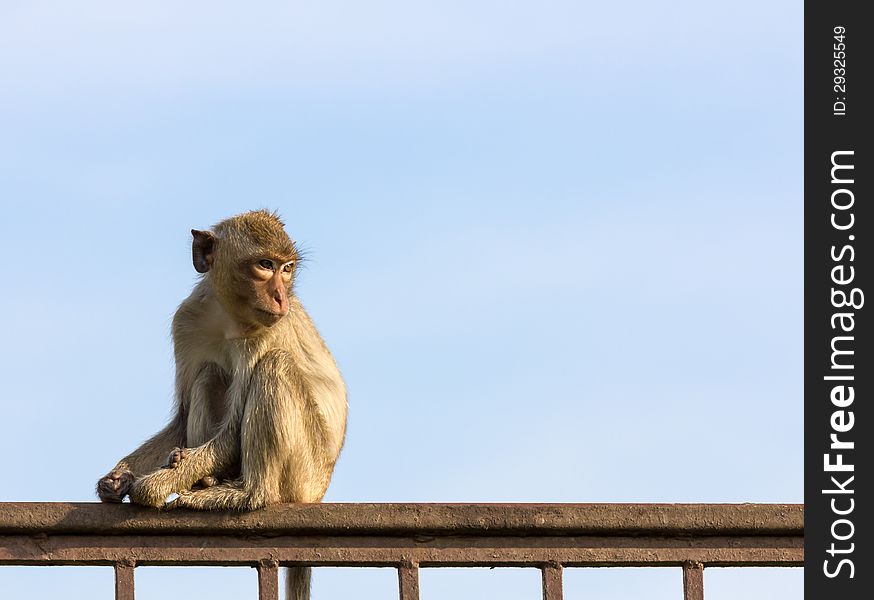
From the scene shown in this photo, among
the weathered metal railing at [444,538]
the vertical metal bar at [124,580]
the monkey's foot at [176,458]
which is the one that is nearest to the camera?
the vertical metal bar at [124,580]

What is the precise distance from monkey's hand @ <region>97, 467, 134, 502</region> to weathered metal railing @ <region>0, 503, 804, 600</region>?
6.02 feet

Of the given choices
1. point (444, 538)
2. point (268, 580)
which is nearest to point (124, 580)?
point (268, 580)

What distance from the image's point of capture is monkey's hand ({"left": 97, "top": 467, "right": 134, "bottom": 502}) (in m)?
6.27

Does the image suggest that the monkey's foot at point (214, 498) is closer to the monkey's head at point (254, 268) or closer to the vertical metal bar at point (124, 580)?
the monkey's head at point (254, 268)

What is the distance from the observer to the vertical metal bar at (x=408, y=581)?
420 cm

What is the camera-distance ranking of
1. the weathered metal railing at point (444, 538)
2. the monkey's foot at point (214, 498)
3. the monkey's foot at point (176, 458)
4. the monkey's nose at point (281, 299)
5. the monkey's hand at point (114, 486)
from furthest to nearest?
1. the monkey's nose at point (281, 299)
2. the monkey's foot at point (176, 458)
3. the monkey's hand at point (114, 486)
4. the monkey's foot at point (214, 498)
5. the weathered metal railing at point (444, 538)

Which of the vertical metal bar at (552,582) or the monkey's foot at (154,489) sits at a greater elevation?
the monkey's foot at (154,489)

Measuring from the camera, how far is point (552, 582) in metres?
4.24

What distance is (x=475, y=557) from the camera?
432 centimetres

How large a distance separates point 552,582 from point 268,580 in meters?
0.86

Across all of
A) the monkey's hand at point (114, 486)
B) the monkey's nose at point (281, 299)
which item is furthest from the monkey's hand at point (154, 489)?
the monkey's nose at point (281, 299)

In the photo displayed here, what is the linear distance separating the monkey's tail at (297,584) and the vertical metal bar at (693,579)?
272cm
